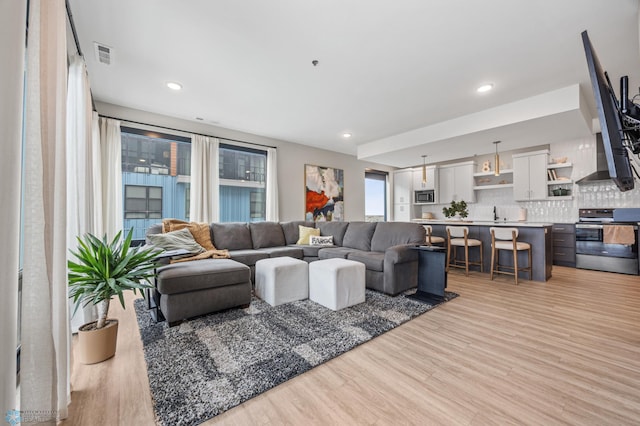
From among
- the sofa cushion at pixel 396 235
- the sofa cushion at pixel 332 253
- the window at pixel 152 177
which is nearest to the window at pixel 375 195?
the sofa cushion at pixel 396 235

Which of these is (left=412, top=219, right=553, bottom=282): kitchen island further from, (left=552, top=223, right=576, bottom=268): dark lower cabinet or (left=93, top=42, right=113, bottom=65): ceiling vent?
(left=93, top=42, right=113, bottom=65): ceiling vent

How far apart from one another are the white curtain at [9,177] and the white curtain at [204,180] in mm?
3647

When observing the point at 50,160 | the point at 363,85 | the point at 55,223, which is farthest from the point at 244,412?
the point at 363,85

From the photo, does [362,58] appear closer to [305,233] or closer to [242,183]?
[305,233]

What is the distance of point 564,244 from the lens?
16.1ft

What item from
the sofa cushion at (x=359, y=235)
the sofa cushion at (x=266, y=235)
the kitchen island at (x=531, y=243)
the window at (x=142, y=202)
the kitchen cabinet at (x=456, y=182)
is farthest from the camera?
the kitchen cabinet at (x=456, y=182)

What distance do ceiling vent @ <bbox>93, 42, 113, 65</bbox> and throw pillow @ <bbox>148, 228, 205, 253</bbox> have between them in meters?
1.92

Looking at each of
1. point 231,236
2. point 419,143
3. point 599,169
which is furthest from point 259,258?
point 599,169

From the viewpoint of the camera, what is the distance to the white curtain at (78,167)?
6.93 ft

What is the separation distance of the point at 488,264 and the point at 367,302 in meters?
2.78

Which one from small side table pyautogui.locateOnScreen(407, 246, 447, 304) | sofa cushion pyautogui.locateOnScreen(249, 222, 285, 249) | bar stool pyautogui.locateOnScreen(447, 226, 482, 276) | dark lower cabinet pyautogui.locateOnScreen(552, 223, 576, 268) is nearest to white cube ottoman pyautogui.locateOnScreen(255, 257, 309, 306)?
sofa cushion pyautogui.locateOnScreen(249, 222, 285, 249)

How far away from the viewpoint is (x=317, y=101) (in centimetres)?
369

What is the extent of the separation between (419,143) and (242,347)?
4.41 meters

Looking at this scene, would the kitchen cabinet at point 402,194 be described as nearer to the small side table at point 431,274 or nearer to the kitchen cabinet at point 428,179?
the kitchen cabinet at point 428,179
